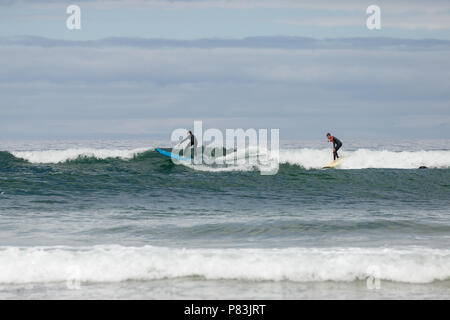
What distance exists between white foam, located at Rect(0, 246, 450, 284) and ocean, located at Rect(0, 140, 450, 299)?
17 millimetres

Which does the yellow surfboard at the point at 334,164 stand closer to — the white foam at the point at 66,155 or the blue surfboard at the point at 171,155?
the blue surfboard at the point at 171,155

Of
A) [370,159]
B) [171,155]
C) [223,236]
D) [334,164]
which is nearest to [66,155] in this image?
[171,155]

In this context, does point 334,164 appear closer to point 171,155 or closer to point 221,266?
point 171,155

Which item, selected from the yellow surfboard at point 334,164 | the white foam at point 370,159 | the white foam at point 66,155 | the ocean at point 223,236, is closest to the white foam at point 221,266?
the ocean at point 223,236

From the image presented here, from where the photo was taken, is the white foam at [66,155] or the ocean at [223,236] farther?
the white foam at [66,155]

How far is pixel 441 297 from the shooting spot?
7086 mm

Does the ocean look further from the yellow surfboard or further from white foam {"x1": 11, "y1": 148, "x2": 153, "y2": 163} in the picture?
white foam {"x1": 11, "y1": 148, "x2": 153, "y2": 163}

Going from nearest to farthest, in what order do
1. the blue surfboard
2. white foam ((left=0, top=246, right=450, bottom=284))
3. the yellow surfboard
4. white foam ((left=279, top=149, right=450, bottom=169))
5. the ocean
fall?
1. the ocean
2. white foam ((left=0, top=246, right=450, bottom=284))
3. the blue surfboard
4. the yellow surfboard
5. white foam ((left=279, top=149, right=450, bottom=169))

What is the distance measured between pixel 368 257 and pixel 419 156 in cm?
2495

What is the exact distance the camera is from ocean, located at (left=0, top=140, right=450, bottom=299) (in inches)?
304

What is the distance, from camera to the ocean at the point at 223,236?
7.72 m

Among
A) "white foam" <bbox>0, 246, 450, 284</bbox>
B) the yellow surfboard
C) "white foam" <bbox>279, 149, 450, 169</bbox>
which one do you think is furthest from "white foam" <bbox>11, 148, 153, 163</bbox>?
"white foam" <bbox>0, 246, 450, 284</bbox>

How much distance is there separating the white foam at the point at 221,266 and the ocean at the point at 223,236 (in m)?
0.02
